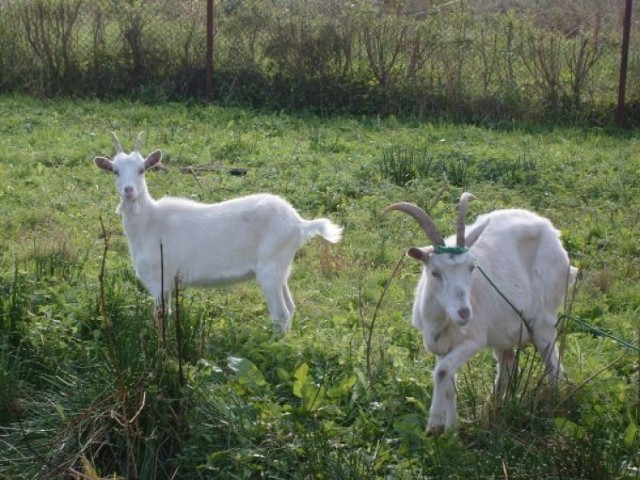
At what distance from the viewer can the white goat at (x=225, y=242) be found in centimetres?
730

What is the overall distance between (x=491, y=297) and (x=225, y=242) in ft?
7.62

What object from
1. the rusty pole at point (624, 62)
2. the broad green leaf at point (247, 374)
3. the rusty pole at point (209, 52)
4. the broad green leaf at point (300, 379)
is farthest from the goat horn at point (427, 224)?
the rusty pole at point (209, 52)

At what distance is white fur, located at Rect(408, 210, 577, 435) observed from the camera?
536 centimetres

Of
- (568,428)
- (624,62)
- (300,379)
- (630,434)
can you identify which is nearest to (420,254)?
(300,379)

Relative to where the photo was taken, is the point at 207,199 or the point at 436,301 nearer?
the point at 436,301

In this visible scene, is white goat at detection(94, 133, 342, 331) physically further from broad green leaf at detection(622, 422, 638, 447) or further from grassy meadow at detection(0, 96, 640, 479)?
broad green leaf at detection(622, 422, 638, 447)

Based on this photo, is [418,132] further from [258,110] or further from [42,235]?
[42,235]

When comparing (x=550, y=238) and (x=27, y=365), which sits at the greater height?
(x=550, y=238)

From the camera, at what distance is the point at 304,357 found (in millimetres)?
6211

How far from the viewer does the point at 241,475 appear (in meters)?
5.22

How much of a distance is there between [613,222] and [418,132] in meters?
4.29

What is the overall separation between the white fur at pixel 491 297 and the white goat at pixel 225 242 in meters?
1.62

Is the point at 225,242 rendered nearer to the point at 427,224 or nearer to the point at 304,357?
the point at 304,357

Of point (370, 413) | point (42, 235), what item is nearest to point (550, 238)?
point (370, 413)
